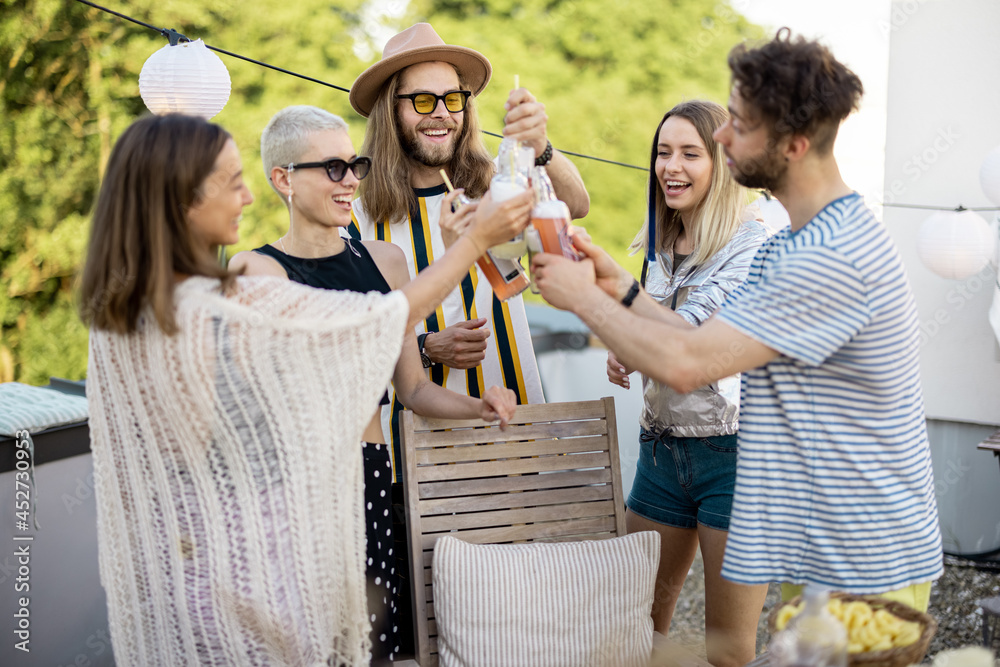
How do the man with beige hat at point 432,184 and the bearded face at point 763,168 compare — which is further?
the man with beige hat at point 432,184

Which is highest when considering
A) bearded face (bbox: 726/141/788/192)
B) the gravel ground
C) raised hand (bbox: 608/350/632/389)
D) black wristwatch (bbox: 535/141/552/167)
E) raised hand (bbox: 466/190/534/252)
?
black wristwatch (bbox: 535/141/552/167)

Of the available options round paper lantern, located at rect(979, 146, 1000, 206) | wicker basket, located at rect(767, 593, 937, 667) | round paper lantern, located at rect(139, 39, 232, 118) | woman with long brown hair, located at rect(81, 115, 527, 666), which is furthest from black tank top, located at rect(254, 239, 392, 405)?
round paper lantern, located at rect(979, 146, 1000, 206)

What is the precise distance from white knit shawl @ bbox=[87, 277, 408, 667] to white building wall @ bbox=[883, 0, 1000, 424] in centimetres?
436

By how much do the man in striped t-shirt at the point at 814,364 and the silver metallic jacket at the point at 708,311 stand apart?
1.85 feet

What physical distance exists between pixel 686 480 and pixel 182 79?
2.24m

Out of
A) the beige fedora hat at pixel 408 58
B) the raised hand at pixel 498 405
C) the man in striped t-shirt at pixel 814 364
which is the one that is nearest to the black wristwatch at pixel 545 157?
the beige fedora hat at pixel 408 58

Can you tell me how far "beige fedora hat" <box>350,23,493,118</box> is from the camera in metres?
2.69

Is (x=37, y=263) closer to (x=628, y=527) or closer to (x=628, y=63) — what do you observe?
(x=628, y=527)

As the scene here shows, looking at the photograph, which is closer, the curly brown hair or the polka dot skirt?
the curly brown hair

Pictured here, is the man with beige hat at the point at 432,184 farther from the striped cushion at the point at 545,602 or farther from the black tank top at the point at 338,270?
the striped cushion at the point at 545,602

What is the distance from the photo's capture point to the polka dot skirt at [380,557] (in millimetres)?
2104

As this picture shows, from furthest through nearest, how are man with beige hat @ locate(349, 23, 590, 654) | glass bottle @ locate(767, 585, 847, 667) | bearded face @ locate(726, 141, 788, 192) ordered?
man with beige hat @ locate(349, 23, 590, 654) → bearded face @ locate(726, 141, 788, 192) → glass bottle @ locate(767, 585, 847, 667)

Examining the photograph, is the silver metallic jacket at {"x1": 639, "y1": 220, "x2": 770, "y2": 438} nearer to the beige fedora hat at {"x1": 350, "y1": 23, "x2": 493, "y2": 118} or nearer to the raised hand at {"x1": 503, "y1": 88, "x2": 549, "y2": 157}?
the raised hand at {"x1": 503, "y1": 88, "x2": 549, "y2": 157}

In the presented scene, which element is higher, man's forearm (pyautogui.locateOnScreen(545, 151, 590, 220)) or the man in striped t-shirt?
man's forearm (pyautogui.locateOnScreen(545, 151, 590, 220))
